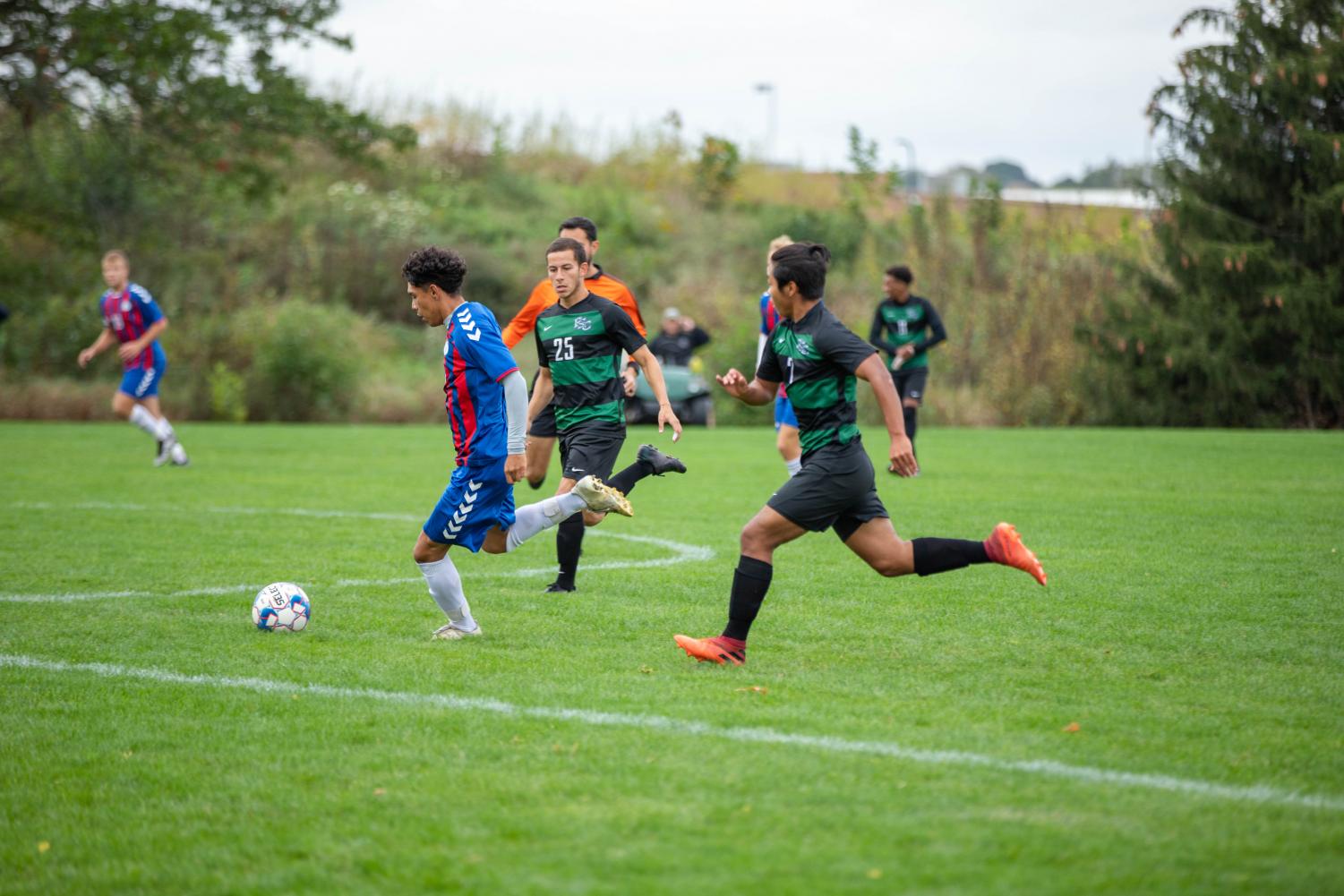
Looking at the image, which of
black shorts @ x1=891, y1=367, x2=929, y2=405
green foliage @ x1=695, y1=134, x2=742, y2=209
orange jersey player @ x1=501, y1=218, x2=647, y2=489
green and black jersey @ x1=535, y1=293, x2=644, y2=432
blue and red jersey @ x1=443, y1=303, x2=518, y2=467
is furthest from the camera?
green foliage @ x1=695, y1=134, x2=742, y2=209

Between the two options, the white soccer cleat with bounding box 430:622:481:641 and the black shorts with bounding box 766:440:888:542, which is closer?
the black shorts with bounding box 766:440:888:542

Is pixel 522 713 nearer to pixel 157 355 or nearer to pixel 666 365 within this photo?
pixel 157 355

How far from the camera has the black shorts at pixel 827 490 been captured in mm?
5473

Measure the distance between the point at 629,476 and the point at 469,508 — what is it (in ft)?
4.61

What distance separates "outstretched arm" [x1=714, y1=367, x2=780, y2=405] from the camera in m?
5.62

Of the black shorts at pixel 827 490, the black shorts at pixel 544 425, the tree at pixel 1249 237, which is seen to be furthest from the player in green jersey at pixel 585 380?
the tree at pixel 1249 237

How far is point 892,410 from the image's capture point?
5406mm

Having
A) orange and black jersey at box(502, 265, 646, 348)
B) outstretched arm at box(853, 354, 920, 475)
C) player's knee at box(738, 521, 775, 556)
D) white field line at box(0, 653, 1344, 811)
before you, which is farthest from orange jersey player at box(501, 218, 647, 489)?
white field line at box(0, 653, 1344, 811)

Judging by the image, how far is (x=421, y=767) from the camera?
418cm

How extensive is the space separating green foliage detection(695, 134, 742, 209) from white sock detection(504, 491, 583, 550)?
3550cm

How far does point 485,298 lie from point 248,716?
31.4 metres

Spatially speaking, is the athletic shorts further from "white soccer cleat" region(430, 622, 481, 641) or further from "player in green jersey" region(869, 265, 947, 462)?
"white soccer cleat" region(430, 622, 481, 641)

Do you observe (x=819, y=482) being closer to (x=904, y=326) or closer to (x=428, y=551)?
(x=428, y=551)

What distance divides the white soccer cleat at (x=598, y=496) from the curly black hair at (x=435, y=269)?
1143 mm
